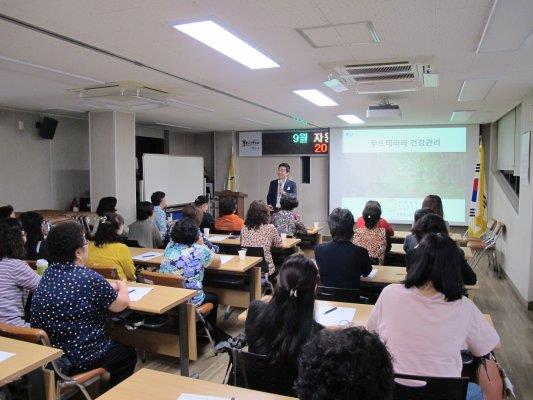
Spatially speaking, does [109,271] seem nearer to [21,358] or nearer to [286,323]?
[21,358]

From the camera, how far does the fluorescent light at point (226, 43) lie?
2.77 m

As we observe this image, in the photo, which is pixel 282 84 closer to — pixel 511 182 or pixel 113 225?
pixel 113 225

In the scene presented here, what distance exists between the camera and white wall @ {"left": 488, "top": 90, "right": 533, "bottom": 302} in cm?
499

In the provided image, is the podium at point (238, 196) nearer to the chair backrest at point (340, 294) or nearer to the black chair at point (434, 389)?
the chair backrest at point (340, 294)

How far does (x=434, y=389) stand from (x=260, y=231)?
3.24 meters

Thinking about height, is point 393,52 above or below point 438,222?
above

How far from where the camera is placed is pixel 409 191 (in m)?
9.05

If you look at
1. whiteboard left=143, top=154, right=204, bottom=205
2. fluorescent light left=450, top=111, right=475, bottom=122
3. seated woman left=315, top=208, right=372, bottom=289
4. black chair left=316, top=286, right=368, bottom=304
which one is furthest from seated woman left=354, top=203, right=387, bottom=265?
whiteboard left=143, top=154, right=204, bottom=205

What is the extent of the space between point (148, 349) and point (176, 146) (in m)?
7.84

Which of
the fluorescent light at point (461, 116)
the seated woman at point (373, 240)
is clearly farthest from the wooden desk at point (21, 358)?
the fluorescent light at point (461, 116)

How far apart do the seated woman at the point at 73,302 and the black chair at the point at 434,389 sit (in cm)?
164

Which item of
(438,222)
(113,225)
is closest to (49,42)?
(113,225)

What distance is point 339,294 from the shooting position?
311 centimetres

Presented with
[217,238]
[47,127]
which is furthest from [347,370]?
[47,127]
